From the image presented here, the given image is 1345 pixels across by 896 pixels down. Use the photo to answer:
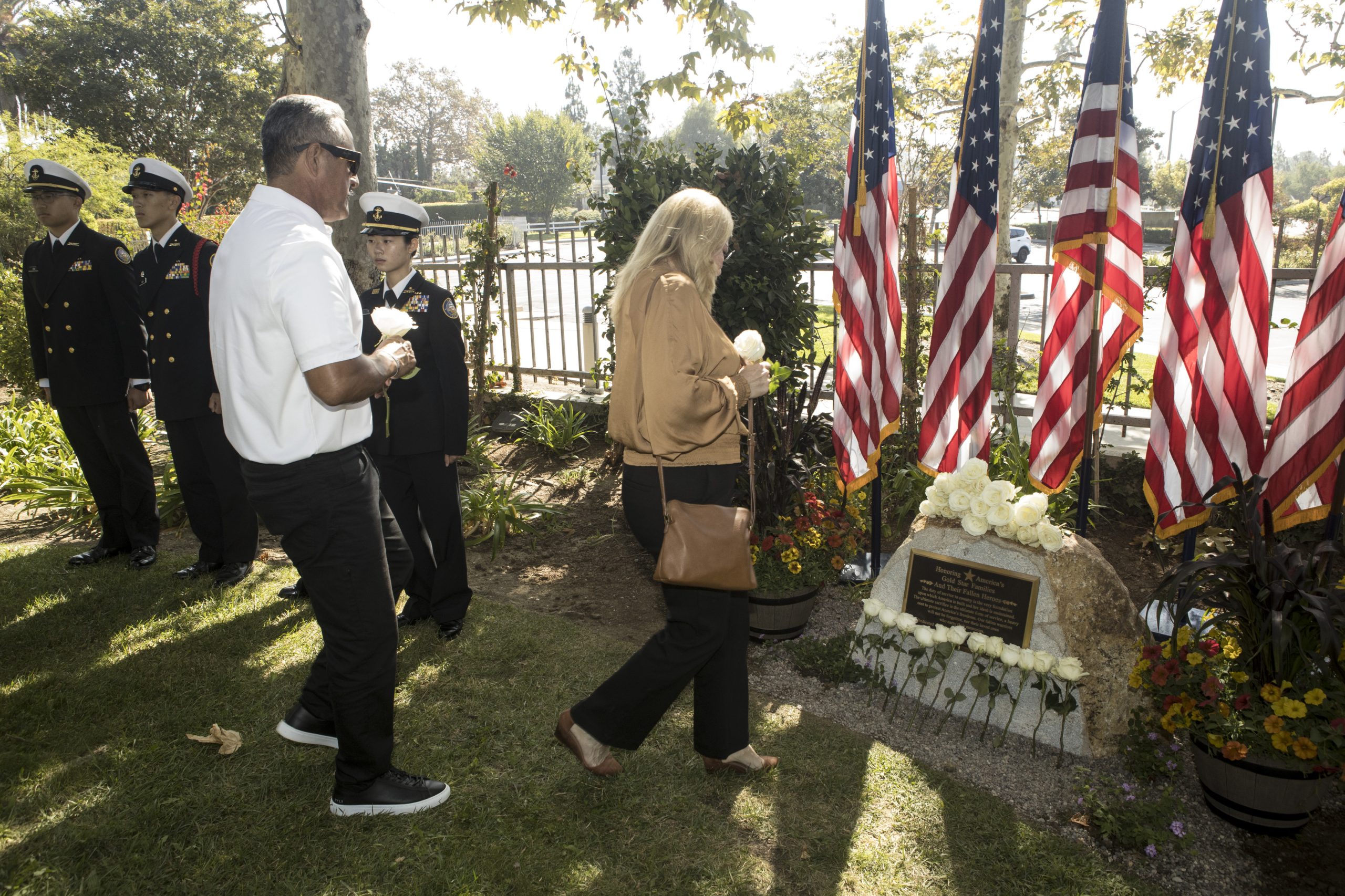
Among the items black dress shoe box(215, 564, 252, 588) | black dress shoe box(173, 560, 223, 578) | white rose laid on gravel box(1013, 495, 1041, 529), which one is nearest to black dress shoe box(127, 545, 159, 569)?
black dress shoe box(173, 560, 223, 578)

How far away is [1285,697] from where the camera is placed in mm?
2605

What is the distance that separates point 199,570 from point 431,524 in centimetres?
Answer: 194

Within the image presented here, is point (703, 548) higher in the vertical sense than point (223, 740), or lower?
higher

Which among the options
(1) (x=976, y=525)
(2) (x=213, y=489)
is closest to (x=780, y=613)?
(1) (x=976, y=525)

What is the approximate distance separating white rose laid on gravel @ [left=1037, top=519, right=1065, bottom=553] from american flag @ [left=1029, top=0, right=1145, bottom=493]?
0.84 metres

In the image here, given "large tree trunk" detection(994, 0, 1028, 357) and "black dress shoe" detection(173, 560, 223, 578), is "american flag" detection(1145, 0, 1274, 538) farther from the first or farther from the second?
"large tree trunk" detection(994, 0, 1028, 357)

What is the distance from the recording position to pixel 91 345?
4.84 metres

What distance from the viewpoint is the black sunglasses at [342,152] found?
2.35 metres

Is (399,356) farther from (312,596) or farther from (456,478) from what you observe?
(456,478)

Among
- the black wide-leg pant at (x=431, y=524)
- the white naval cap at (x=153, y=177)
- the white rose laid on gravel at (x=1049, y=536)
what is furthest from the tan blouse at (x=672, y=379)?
the white naval cap at (x=153, y=177)

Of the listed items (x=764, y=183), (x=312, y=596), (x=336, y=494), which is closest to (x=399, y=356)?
(x=336, y=494)

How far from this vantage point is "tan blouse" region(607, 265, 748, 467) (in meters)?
2.43

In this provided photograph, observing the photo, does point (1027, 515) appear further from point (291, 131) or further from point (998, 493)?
point (291, 131)

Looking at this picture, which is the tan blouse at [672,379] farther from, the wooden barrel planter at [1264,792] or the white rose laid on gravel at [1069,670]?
the wooden barrel planter at [1264,792]
